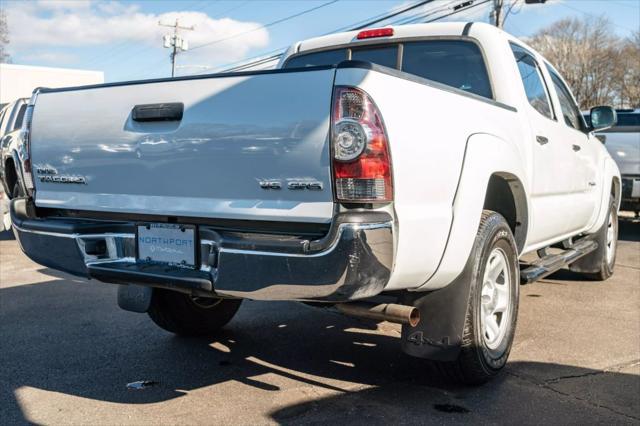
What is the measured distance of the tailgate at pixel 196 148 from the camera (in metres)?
2.81

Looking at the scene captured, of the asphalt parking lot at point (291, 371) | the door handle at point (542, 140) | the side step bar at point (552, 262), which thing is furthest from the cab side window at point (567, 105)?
the asphalt parking lot at point (291, 371)

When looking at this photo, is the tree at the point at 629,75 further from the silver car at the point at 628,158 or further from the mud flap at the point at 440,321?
the mud flap at the point at 440,321

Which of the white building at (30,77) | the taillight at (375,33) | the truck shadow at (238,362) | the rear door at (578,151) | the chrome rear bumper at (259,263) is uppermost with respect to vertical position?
the white building at (30,77)

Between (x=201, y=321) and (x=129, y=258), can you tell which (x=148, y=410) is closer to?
(x=129, y=258)

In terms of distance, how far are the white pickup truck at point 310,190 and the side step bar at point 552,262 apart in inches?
4.2

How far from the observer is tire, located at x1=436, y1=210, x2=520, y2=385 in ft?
11.3

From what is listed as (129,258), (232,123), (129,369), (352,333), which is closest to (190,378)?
(129,369)

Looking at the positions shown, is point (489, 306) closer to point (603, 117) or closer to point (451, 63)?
point (451, 63)

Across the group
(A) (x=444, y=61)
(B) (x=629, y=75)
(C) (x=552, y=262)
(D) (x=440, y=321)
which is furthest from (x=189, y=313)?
(B) (x=629, y=75)

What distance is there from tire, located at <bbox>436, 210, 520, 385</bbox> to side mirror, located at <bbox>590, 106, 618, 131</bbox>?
2.62m

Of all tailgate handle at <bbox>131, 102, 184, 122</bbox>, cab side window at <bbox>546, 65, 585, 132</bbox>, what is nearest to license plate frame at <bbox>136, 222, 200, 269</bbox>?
tailgate handle at <bbox>131, 102, 184, 122</bbox>

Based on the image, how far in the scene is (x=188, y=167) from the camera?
10.2 feet

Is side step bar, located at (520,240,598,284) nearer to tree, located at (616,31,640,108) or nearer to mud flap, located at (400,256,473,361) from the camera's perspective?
mud flap, located at (400,256,473,361)

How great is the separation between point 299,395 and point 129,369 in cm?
117
